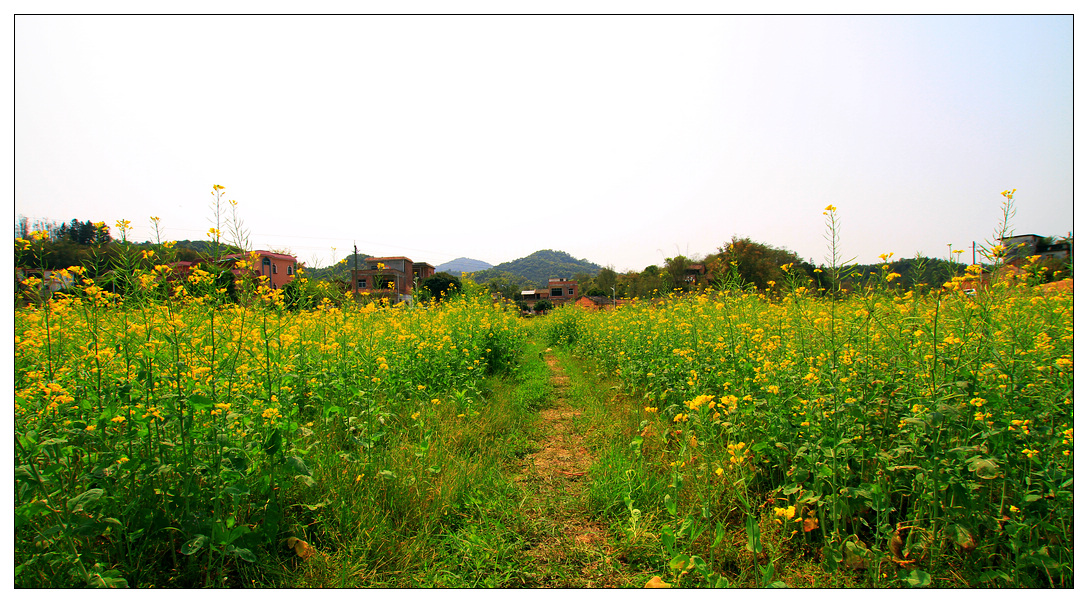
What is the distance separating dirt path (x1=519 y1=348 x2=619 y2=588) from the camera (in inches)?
75.2

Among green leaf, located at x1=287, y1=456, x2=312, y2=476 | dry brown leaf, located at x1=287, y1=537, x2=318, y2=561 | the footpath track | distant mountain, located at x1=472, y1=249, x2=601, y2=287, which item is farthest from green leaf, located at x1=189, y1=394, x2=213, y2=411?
distant mountain, located at x1=472, y1=249, x2=601, y2=287

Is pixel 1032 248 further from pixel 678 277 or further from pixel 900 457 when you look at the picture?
pixel 678 277

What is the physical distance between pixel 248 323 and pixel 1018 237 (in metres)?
4.45

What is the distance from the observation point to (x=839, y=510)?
1.83 m

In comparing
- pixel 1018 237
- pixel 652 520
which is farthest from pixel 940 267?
pixel 652 520

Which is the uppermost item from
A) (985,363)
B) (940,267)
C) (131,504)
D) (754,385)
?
(940,267)

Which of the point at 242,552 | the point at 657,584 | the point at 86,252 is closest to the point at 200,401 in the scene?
the point at 242,552

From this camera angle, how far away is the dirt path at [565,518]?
191 centimetres

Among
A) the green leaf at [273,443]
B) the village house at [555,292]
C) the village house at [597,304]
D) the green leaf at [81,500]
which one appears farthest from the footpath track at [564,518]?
the village house at [555,292]

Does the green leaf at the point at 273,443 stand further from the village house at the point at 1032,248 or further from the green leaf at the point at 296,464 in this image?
the village house at the point at 1032,248

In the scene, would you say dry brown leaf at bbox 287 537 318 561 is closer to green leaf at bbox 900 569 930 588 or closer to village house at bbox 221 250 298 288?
village house at bbox 221 250 298 288

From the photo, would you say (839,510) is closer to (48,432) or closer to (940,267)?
(940,267)

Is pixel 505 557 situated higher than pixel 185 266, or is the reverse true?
pixel 185 266

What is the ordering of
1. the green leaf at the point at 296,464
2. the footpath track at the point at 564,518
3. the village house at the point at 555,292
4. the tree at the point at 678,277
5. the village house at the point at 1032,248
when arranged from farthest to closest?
the village house at the point at 555,292, the tree at the point at 678,277, the village house at the point at 1032,248, the footpath track at the point at 564,518, the green leaf at the point at 296,464
